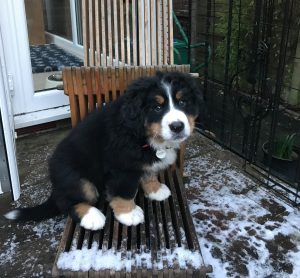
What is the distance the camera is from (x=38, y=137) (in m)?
3.71

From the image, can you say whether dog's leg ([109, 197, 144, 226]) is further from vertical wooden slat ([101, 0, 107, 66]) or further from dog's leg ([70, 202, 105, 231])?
vertical wooden slat ([101, 0, 107, 66])

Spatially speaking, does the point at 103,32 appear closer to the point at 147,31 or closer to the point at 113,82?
the point at 147,31

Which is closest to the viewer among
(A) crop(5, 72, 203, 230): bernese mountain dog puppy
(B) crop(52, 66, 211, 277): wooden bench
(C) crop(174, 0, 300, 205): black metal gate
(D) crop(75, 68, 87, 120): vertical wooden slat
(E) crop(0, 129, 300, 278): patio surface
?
(B) crop(52, 66, 211, 277): wooden bench

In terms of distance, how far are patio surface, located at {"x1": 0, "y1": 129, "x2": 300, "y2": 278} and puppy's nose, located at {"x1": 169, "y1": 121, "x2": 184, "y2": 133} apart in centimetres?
82

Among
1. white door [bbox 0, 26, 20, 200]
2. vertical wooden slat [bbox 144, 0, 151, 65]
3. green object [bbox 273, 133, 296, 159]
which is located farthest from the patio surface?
vertical wooden slat [bbox 144, 0, 151, 65]

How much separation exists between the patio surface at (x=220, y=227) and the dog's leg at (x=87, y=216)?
0.27 m

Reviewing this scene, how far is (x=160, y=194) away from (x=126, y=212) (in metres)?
0.36

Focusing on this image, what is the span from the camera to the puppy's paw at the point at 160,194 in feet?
8.48

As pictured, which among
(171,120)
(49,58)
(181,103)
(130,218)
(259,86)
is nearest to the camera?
(171,120)

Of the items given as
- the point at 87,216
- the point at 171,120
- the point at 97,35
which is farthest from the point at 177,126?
the point at 97,35

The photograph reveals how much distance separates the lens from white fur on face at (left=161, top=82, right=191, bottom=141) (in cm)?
197

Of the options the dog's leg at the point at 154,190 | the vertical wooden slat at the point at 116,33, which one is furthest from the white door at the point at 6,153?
the dog's leg at the point at 154,190

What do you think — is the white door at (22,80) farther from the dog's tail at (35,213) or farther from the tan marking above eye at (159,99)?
the tan marking above eye at (159,99)

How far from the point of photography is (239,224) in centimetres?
255
